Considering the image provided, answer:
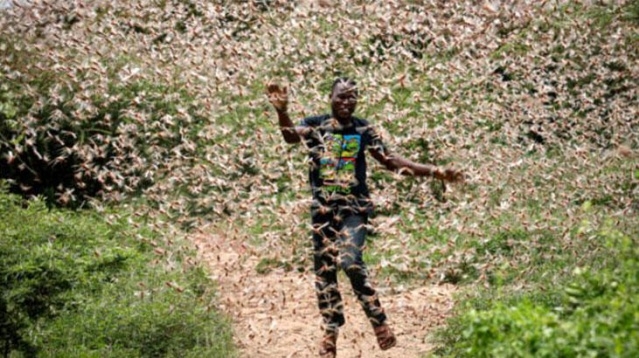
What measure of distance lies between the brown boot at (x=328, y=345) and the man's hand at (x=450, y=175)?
48.4 inches

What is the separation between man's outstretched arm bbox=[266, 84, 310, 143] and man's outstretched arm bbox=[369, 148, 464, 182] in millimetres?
497

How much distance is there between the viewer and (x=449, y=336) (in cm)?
577

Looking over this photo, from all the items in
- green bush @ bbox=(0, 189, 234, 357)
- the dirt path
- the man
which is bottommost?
the dirt path

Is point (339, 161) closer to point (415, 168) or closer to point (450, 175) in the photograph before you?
point (415, 168)

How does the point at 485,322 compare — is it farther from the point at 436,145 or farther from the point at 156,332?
the point at 436,145

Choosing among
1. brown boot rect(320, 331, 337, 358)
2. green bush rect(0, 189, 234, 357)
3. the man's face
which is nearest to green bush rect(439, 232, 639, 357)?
Result: brown boot rect(320, 331, 337, 358)

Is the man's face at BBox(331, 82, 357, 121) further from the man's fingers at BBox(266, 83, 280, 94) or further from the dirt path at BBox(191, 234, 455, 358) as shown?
the dirt path at BBox(191, 234, 455, 358)

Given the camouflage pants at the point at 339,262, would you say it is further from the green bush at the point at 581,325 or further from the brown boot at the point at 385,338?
the green bush at the point at 581,325

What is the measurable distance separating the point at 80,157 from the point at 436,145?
4068mm

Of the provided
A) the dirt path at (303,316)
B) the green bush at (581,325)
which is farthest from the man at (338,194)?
the green bush at (581,325)

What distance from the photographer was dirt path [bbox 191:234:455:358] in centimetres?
648

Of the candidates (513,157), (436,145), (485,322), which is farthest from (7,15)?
(485,322)

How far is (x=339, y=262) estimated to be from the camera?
548cm

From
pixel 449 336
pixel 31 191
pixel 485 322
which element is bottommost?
pixel 31 191
